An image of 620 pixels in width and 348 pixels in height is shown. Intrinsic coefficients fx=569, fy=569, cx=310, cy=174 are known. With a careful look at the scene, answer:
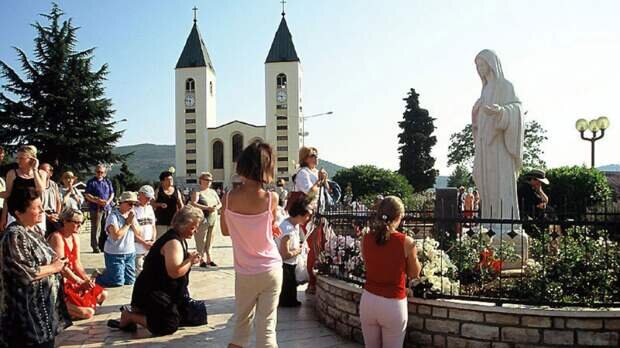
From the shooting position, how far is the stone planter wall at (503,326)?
456 centimetres

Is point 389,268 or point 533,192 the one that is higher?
point 533,192

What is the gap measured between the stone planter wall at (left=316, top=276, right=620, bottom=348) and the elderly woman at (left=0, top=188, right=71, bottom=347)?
9.92ft

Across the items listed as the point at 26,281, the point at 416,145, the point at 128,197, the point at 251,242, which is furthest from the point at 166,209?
the point at 416,145

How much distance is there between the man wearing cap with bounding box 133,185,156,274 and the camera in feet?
29.2

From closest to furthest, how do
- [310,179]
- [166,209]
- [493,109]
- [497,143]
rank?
[493,109] → [310,179] → [497,143] → [166,209]

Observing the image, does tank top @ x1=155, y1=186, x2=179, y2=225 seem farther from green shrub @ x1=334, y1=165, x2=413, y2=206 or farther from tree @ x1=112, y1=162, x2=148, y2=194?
tree @ x1=112, y1=162, x2=148, y2=194

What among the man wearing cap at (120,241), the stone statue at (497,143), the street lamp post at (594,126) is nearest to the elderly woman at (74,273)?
the man wearing cap at (120,241)

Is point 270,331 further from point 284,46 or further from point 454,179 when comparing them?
point 284,46

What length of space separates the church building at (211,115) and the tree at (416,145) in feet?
70.6

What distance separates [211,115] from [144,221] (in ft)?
240

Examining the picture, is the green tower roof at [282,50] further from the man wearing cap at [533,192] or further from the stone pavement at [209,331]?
the stone pavement at [209,331]

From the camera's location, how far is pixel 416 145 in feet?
177

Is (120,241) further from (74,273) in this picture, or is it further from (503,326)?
(503,326)

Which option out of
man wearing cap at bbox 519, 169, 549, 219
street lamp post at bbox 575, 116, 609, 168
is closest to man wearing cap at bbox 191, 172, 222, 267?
man wearing cap at bbox 519, 169, 549, 219
